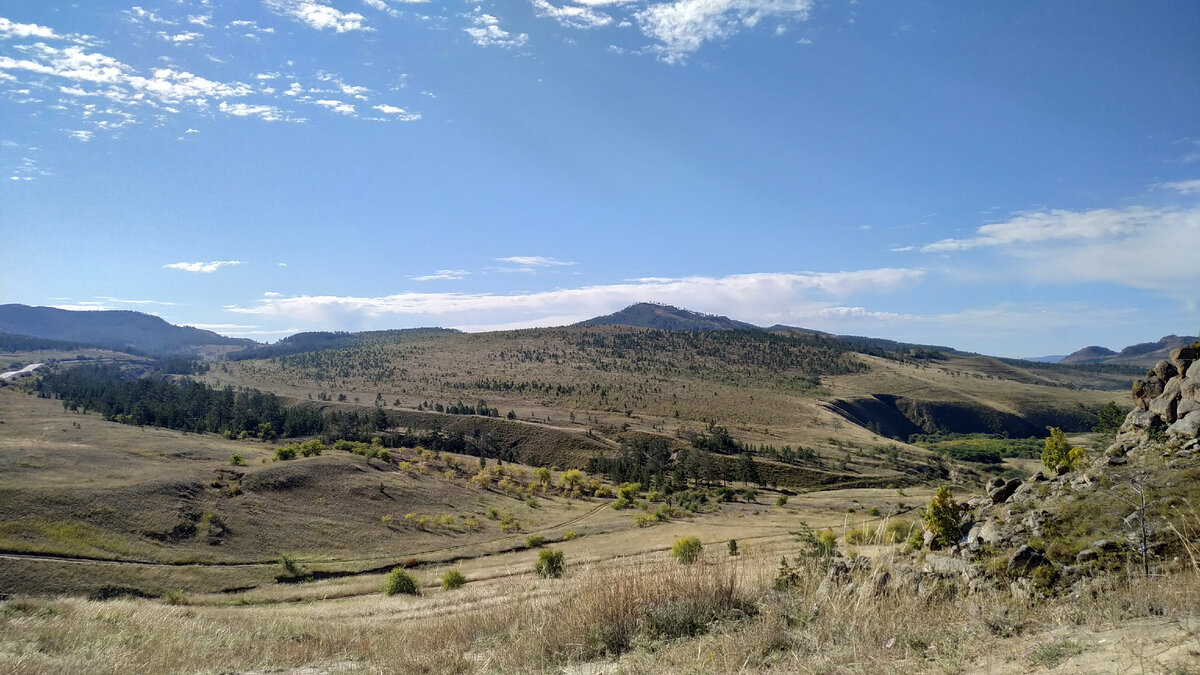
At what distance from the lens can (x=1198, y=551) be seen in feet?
21.3

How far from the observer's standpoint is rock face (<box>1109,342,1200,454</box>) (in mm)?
12500

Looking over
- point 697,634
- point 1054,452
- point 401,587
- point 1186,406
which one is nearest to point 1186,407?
point 1186,406

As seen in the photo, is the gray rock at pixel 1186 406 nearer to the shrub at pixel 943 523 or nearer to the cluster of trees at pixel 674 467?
the shrub at pixel 943 523

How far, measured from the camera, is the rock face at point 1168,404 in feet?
41.0

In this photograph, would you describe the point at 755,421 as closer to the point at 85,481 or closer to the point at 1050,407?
the point at 1050,407

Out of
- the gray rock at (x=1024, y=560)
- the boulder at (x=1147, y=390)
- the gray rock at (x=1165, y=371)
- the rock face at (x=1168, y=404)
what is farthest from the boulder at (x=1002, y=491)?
the gray rock at (x=1165, y=371)

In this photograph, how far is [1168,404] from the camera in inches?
579

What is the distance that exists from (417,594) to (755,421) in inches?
3655

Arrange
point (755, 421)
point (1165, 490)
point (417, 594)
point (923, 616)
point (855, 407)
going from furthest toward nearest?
point (855, 407)
point (755, 421)
point (417, 594)
point (1165, 490)
point (923, 616)

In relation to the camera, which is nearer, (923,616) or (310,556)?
(923,616)

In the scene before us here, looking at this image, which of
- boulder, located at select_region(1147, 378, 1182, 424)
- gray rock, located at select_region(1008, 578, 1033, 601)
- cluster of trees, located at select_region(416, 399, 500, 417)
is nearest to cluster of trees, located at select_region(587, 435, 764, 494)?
cluster of trees, located at select_region(416, 399, 500, 417)

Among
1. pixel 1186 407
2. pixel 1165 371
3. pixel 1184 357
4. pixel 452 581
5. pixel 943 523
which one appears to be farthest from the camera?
pixel 452 581

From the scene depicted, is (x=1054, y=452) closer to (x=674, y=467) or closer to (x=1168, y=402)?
(x=1168, y=402)

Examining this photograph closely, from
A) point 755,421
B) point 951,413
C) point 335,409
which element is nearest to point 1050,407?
point 951,413
